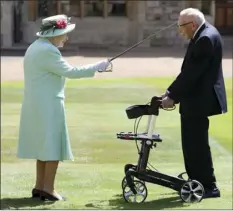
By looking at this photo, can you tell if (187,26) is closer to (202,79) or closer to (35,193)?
(202,79)

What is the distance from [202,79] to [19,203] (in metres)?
1.53

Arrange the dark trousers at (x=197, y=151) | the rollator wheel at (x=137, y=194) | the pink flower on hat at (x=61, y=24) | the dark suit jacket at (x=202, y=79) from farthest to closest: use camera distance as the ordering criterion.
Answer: the dark trousers at (x=197, y=151) → the rollator wheel at (x=137, y=194) → the pink flower on hat at (x=61, y=24) → the dark suit jacket at (x=202, y=79)

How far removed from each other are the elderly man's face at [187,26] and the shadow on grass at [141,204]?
1.14 meters

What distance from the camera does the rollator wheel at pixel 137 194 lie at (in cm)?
506

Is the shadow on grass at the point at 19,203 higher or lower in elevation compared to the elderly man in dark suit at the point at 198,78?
lower

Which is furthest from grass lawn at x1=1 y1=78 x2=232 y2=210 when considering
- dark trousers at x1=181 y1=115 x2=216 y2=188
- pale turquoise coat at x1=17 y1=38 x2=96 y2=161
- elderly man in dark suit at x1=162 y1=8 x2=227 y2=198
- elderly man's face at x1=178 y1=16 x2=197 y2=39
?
elderly man's face at x1=178 y1=16 x2=197 y2=39

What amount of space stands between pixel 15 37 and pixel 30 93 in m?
15.4

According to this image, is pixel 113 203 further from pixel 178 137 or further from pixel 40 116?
pixel 178 137

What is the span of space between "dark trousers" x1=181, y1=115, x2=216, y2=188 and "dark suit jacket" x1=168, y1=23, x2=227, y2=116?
0.17 m

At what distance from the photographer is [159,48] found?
65.3ft

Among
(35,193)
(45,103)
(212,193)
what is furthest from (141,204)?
(45,103)

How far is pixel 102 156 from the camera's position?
6.96 meters

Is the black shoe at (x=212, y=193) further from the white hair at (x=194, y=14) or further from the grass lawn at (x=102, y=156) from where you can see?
the white hair at (x=194, y=14)

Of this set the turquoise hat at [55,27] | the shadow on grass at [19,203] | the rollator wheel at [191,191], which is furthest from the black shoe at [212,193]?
the turquoise hat at [55,27]
